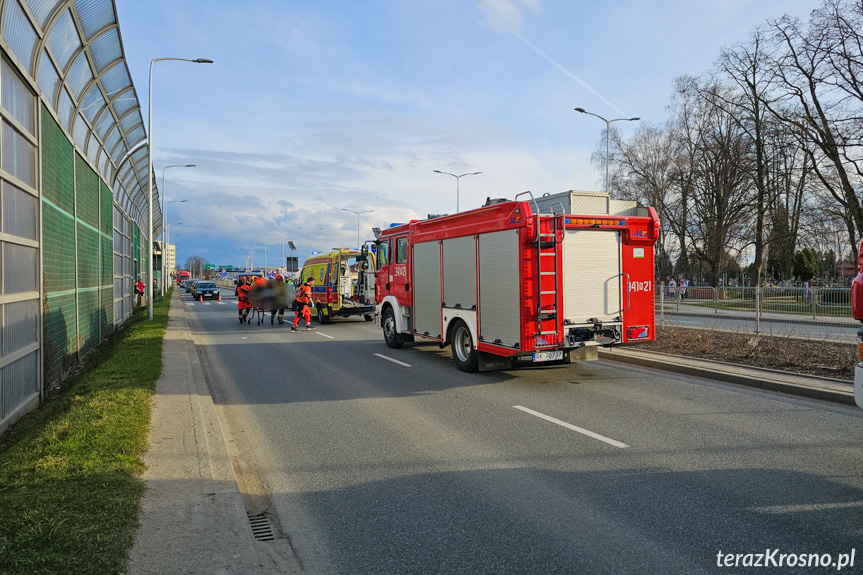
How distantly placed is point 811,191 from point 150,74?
3180 cm

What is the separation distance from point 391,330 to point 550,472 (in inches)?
371

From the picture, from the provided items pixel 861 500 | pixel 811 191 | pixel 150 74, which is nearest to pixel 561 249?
pixel 861 500

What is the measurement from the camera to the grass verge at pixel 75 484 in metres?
3.40

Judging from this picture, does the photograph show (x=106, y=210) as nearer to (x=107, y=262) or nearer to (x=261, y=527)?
(x=107, y=262)

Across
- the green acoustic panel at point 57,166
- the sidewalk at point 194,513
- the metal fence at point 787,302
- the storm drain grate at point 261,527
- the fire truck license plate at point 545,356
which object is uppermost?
the green acoustic panel at point 57,166

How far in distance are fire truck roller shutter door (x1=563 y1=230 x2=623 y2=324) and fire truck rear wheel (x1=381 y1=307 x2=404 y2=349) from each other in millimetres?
5472

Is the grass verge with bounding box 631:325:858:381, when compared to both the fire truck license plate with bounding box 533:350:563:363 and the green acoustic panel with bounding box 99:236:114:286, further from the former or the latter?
the green acoustic panel with bounding box 99:236:114:286

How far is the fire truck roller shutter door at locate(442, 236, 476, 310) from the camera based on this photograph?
10.7 m

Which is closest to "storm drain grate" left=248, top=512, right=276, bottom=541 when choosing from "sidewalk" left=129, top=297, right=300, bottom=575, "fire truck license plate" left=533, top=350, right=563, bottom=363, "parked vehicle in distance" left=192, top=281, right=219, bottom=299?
"sidewalk" left=129, top=297, right=300, bottom=575

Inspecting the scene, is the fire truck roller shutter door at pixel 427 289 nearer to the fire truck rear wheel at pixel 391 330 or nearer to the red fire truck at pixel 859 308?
the fire truck rear wheel at pixel 391 330

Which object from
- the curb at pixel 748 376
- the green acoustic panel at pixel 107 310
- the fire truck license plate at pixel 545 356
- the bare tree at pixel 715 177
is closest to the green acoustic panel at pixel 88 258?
the green acoustic panel at pixel 107 310

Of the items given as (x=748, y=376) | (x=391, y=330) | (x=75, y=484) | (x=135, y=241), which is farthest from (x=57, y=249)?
(x=135, y=241)

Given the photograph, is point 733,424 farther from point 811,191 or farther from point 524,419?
point 811,191

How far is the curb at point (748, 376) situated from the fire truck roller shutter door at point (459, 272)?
3430 millimetres
